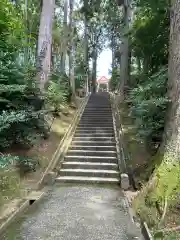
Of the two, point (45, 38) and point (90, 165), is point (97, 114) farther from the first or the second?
point (90, 165)

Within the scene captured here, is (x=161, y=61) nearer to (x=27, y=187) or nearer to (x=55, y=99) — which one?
(x=55, y=99)

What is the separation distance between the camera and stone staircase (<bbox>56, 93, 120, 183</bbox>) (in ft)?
27.1

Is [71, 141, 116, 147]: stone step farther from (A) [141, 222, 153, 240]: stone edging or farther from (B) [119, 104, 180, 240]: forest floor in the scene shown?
(A) [141, 222, 153, 240]: stone edging

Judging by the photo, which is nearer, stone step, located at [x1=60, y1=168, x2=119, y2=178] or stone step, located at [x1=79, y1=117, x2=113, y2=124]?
stone step, located at [x1=60, y1=168, x2=119, y2=178]

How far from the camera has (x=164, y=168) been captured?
562cm

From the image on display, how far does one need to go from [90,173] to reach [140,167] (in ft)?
4.82

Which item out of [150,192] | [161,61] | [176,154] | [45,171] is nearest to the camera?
[150,192]

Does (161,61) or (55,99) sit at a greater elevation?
(161,61)

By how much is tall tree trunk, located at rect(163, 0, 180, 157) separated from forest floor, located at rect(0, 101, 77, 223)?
3.48 meters

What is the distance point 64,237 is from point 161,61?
9.53 m

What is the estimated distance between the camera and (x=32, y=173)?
805cm

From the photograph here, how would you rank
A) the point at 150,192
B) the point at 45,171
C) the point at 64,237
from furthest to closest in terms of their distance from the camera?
the point at 45,171 < the point at 150,192 < the point at 64,237

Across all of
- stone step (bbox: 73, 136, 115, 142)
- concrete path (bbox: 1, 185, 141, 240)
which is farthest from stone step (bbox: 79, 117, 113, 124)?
concrete path (bbox: 1, 185, 141, 240)

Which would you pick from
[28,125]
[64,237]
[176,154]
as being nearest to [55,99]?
[28,125]
